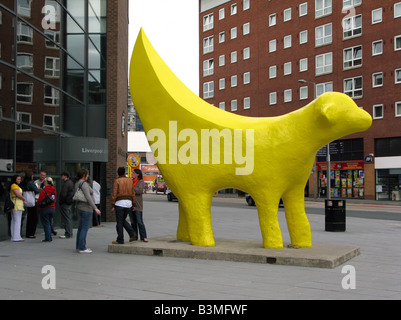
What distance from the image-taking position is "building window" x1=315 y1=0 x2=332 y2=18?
44.5 meters

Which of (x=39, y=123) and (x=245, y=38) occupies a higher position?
(x=245, y=38)

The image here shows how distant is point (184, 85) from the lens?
11352 mm

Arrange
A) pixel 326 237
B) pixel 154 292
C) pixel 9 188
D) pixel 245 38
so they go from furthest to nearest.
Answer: pixel 245 38 < pixel 326 237 < pixel 9 188 < pixel 154 292

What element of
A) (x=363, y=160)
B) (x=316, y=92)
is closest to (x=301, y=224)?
(x=363, y=160)

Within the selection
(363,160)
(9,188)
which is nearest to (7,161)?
(9,188)

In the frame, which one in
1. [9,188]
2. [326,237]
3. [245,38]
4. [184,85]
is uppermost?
[245,38]

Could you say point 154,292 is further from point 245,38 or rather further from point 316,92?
point 245,38

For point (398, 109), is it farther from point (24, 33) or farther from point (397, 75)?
point (24, 33)

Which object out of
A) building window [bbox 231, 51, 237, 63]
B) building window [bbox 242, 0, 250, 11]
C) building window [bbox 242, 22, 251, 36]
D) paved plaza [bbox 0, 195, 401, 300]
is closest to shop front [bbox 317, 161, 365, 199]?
building window [bbox 231, 51, 237, 63]

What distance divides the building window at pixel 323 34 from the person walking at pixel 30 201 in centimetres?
3663

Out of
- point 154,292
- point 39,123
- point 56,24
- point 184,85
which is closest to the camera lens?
point 154,292

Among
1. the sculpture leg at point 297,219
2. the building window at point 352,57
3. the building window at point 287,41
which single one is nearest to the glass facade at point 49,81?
the sculpture leg at point 297,219

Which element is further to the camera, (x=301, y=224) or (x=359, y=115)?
(x=301, y=224)
